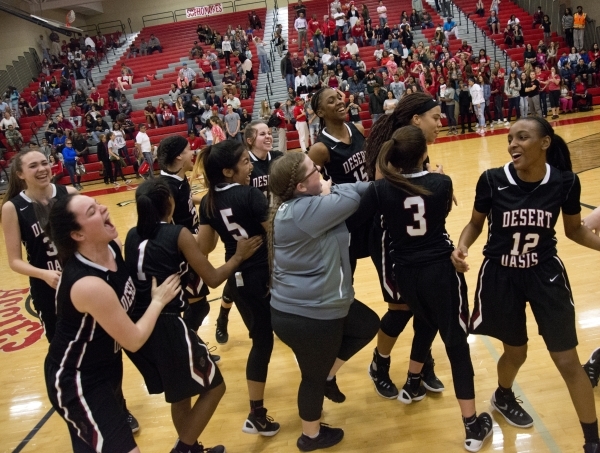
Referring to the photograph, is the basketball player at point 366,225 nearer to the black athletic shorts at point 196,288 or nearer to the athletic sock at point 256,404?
the athletic sock at point 256,404

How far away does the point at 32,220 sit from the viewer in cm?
340

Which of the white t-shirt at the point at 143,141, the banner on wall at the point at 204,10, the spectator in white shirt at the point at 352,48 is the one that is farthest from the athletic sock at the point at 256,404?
the banner on wall at the point at 204,10

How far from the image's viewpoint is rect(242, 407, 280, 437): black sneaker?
3.29m

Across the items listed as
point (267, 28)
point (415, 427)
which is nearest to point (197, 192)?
point (415, 427)

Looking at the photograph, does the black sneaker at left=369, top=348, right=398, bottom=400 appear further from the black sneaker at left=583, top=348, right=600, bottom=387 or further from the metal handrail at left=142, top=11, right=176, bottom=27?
the metal handrail at left=142, top=11, right=176, bottom=27

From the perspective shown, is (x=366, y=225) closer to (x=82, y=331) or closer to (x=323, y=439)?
(x=323, y=439)

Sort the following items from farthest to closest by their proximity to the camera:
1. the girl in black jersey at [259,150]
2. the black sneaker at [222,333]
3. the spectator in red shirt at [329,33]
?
1. the spectator in red shirt at [329,33]
2. the black sneaker at [222,333]
3. the girl in black jersey at [259,150]

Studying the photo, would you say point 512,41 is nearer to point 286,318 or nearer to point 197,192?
point 197,192

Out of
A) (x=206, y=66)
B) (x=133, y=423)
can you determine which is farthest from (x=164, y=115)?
(x=133, y=423)

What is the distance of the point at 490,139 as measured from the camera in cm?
1314

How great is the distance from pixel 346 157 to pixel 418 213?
107 cm

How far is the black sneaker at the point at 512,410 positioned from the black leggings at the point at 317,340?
91 cm

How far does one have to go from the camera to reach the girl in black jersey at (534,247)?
261 cm

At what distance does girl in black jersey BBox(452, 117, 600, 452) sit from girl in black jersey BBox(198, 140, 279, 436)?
1.15 metres
